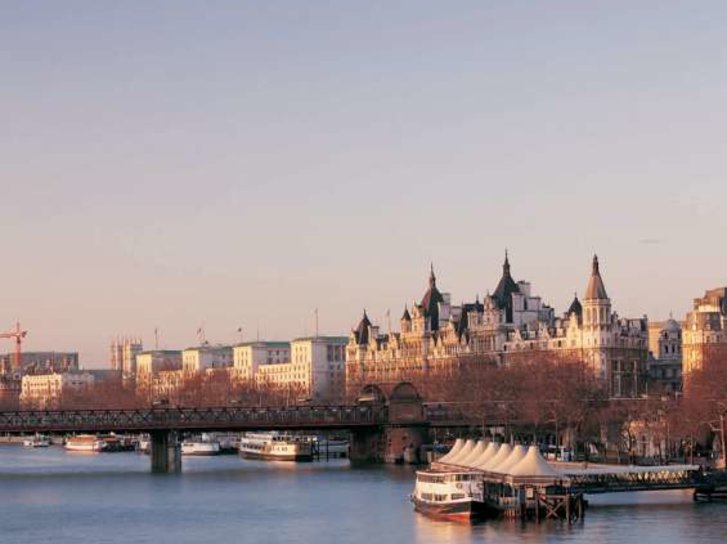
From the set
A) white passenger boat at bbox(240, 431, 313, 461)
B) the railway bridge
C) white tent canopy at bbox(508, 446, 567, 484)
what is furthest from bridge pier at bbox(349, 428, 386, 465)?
white tent canopy at bbox(508, 446, 567, 484)

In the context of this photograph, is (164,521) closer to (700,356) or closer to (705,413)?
(705,413)

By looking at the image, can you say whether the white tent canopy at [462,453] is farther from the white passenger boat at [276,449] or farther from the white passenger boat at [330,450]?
the white passenger boat at [330,450]

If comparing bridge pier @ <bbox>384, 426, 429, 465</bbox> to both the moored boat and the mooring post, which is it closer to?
the moored boat

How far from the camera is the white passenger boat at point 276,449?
17075 cm

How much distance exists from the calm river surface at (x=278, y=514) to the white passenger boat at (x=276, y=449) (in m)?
26.2

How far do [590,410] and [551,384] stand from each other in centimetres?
1069

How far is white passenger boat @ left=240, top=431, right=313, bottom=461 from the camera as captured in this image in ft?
560

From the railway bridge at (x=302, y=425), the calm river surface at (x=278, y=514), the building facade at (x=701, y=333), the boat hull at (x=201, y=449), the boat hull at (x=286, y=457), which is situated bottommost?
the calm river surface at (x=278, y=514)

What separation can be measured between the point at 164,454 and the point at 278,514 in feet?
148

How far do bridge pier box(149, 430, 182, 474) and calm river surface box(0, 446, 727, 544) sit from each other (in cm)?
459

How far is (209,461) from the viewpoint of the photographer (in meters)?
175

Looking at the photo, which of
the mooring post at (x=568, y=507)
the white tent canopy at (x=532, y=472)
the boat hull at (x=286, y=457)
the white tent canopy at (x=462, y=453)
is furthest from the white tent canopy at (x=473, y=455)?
the boat hull at (x=286, y=457)

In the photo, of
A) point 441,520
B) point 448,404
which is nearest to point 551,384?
point 448,404

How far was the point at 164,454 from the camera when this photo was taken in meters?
150
